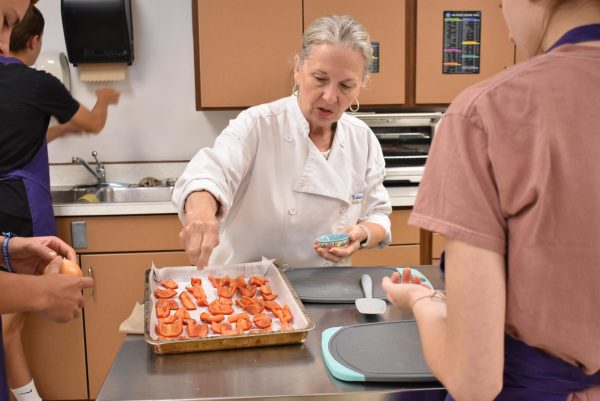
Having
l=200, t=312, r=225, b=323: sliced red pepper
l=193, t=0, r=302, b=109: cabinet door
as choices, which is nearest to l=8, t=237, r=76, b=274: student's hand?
l=200, t=312, r=225, b=323: sliced red pepper

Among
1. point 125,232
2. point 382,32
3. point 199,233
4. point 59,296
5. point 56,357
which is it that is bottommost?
point 56,357

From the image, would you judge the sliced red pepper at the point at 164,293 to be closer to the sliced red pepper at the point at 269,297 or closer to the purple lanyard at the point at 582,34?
the sliced red pepper at the point at 269,297

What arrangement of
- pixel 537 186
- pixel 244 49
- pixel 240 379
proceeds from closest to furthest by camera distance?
pixel 537 186
pixel 240 379
pixel 244 49

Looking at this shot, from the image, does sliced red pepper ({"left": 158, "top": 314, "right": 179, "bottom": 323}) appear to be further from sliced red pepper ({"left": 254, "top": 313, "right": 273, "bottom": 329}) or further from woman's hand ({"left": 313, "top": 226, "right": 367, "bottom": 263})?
woman's hand ({"left": 313, "top": 226, "right": 367, "bottom": 263})

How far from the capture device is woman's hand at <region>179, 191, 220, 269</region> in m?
1.10

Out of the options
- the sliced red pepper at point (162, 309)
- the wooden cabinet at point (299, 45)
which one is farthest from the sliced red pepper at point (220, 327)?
the wooden cabinet at point (299, 45)

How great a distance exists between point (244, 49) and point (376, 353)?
6.69 ft

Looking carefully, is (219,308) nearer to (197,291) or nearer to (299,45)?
(197,291)

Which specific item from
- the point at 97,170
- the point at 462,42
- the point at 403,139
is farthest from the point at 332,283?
the point at 97,170

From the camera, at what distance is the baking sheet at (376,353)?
88cm

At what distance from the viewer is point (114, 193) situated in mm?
2969

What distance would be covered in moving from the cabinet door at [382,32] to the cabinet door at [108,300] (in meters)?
1.36

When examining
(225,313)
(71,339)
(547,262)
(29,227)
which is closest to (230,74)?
(29,227)

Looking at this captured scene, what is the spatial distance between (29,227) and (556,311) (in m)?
2.12
